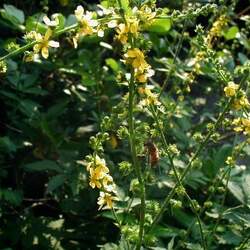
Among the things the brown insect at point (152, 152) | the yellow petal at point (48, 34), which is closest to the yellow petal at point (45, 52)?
the yellow petal at point (48, 34)

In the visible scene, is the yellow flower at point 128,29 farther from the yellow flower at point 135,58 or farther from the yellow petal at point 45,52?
the yellow petal at point 45,52

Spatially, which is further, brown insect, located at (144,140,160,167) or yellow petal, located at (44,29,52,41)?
brown insect, located at (144,140,160,167)

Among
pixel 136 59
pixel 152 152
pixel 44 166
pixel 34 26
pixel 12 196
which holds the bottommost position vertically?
pixel 12 196

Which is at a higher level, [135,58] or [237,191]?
[135,58]

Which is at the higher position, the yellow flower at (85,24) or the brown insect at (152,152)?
the yellow flower at (85,24)

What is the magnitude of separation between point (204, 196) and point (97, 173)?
1.28 meters

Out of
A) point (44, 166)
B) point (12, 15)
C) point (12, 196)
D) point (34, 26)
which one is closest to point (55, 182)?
point (44, 166)

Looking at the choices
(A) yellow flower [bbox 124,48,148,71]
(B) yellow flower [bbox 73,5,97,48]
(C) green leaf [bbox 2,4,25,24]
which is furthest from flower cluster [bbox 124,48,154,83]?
(C) green leaf [bbox 2,4,25,24]

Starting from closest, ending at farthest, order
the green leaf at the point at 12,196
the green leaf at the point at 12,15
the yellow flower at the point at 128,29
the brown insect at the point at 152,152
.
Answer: the yellow flower at the point at 128,29
the brown insect at the point at 152,152
the green leaf at the point at 12,196
the green leaf at the point at 12,15

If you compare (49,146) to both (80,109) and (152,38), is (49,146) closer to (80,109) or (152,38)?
(80,109)

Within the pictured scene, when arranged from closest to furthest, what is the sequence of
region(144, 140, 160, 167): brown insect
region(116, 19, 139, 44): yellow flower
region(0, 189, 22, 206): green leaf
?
region(116, 19, 139, 44): yellow flower
region(144, 140, 160, 167): brown insect
region(0, 189, 22, 206): green leaf

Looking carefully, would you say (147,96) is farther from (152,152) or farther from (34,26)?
(34,26)

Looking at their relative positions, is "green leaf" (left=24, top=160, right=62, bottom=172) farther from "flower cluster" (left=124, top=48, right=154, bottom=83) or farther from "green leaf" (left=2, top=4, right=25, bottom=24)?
"flower cluster" (left=124, top=48, right=154, bottom=83)

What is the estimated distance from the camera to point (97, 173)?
1529 mm
